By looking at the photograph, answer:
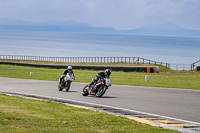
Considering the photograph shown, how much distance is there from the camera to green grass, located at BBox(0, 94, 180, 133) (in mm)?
8461

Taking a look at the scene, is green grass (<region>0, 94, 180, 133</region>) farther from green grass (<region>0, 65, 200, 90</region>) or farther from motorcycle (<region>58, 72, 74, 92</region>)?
green grass (<region>0, 65, 200, 90</region>)

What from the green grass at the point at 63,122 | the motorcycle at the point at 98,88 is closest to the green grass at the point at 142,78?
the motorcycle at the point at 98,88

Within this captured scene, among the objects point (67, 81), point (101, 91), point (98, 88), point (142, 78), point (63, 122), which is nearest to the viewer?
point (63, 122)

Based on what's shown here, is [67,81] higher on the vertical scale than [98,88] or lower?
higher

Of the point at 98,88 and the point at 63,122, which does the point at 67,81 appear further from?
the point at 63,122

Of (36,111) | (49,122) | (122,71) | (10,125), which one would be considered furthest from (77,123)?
(122,71)

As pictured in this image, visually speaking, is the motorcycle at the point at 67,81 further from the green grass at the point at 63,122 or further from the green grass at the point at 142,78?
the green grass at the point at 63,122

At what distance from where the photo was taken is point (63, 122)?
9.42 meters

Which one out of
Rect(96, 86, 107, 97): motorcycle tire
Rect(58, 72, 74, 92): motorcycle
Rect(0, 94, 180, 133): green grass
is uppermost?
Rect(58, 72, 74, 92): motorcycle

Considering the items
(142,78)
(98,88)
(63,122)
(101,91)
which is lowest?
(63,122)

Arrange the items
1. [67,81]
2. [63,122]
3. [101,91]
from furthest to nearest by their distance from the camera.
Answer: [67,81], [101,91], [63,122]

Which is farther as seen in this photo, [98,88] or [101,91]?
[98,88]

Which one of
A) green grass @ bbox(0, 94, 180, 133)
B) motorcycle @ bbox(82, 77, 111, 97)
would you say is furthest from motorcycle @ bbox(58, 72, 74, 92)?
green grass @ bbox(0, 94, 180, 133)

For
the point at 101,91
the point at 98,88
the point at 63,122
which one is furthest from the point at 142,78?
the point at 63,122
